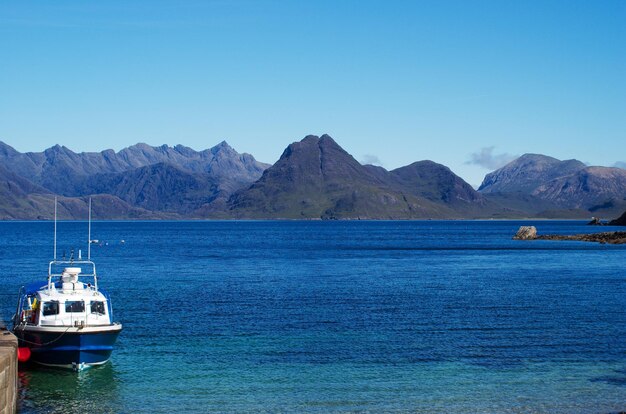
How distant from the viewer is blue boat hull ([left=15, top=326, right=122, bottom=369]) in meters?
42.8

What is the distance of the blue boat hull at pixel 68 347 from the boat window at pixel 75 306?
2.18 metres

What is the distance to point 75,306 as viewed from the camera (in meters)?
44.7

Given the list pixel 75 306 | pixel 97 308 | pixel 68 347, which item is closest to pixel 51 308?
pixel 75 306

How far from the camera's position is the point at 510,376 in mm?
43219

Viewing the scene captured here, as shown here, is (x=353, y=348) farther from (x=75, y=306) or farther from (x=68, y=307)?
(x=68, y=307)

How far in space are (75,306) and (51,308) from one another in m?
1.33

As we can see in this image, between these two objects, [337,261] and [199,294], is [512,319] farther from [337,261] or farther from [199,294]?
[337,261]

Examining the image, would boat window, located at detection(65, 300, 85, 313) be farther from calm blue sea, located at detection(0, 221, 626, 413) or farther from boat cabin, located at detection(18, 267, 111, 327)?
calm blue sea, located at detection(0, 221, 626, 413)

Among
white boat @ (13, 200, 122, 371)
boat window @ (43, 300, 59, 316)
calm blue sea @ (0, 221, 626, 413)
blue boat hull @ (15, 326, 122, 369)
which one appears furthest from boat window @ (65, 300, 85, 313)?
calm blue sea @ (0, 221, 626, 413)

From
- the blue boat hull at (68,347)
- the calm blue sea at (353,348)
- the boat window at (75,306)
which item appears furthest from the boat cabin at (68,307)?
the calm blue sea at (353,348)

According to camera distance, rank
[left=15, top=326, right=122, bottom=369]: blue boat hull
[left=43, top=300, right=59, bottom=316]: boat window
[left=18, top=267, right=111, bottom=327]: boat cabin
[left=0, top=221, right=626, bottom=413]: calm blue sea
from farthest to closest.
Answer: [left=43, top=300, right=59, bottom=316]: boat window
[left=18, top=267, right=111, bottom=327]: boat cabin
[left=15, top=326, right=122, bottom=369]: blue boat hull
[left=0, top=221, right=626, bottom=413]: calm blue sea

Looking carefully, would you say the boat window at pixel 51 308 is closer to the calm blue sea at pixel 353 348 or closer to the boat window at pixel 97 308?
the boat window at pixel 97 308

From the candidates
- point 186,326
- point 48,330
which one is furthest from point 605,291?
point 48,330

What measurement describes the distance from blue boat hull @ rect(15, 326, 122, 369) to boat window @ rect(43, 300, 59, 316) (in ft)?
4.84
